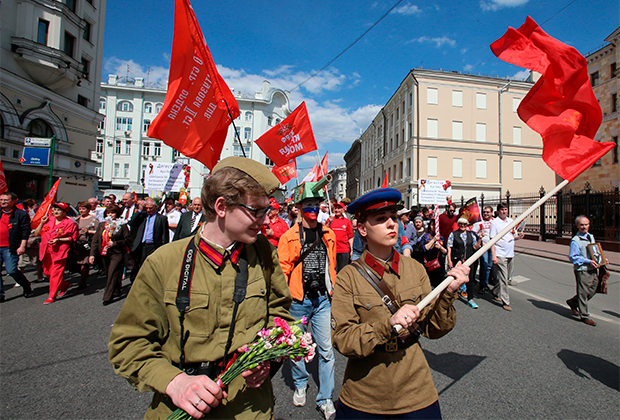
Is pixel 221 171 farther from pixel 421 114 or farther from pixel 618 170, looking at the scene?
pixel 421 114

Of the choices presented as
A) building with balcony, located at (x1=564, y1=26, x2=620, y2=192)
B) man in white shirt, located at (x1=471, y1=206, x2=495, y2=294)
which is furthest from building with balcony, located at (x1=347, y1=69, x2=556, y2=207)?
man in white shirt, located at (x1=471, y1=206, x2=495, y2=294)

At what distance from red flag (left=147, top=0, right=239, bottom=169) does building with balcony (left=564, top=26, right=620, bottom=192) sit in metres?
29.9

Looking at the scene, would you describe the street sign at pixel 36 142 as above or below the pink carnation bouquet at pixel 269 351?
above

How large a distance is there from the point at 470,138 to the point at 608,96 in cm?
1172

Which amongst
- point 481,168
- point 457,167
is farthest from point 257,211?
point 481,168

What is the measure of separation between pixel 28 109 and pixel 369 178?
46217 millimetres

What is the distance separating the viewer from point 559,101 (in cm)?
216

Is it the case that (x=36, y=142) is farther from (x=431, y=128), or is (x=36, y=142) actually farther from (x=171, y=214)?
(x=431, y=128)

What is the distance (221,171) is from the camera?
62.8 inches

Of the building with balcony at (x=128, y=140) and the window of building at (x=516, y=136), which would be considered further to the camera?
the building with balcony at (x=128, y=140)

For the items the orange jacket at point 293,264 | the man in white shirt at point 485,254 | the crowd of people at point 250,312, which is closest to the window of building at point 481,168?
the man in white shirt at point 485,254

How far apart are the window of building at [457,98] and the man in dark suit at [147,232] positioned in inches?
1446

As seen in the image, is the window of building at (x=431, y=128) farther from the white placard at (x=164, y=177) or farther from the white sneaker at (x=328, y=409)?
the white sneaker at (x=328, y=409)

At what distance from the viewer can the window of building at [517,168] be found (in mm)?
36000
